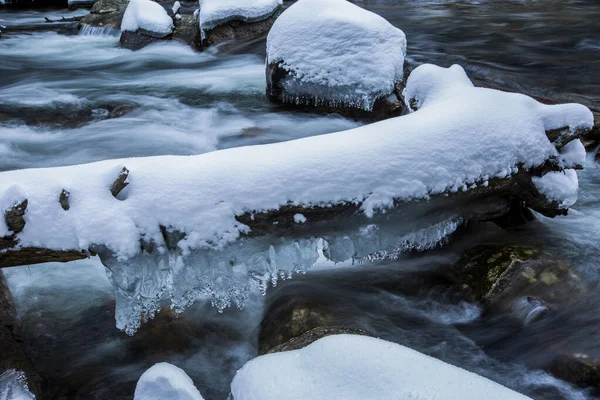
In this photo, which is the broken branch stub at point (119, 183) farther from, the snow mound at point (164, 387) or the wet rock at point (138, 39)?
the wet rock at point (138, 39)

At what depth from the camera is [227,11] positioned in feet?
29.3

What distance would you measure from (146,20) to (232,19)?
1.68m

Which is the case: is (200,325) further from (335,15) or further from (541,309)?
(335,15)

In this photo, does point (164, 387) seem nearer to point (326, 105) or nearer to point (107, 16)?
point (326, 105)

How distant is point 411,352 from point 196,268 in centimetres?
126

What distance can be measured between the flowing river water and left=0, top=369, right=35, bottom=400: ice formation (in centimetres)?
27

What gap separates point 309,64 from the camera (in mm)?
5508

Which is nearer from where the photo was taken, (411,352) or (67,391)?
(411,352)

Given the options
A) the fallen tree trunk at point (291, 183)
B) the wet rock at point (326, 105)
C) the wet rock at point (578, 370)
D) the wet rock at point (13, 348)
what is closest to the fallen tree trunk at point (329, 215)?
the fallen tree trunk at point (291, 183)

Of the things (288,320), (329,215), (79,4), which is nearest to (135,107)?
(288,320)

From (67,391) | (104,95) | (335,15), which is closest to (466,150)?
(67,391)

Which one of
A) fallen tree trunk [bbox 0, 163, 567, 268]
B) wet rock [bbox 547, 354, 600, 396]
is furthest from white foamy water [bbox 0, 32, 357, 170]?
wet rock [bbox 547, 354, 600, 396]

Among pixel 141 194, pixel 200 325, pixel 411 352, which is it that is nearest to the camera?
pixel 411 352

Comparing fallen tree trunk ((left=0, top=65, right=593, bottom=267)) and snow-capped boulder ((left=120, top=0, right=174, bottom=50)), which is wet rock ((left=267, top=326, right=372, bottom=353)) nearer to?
fallen tree trunk ((left=0, top=65, right=593, bottom=267))
